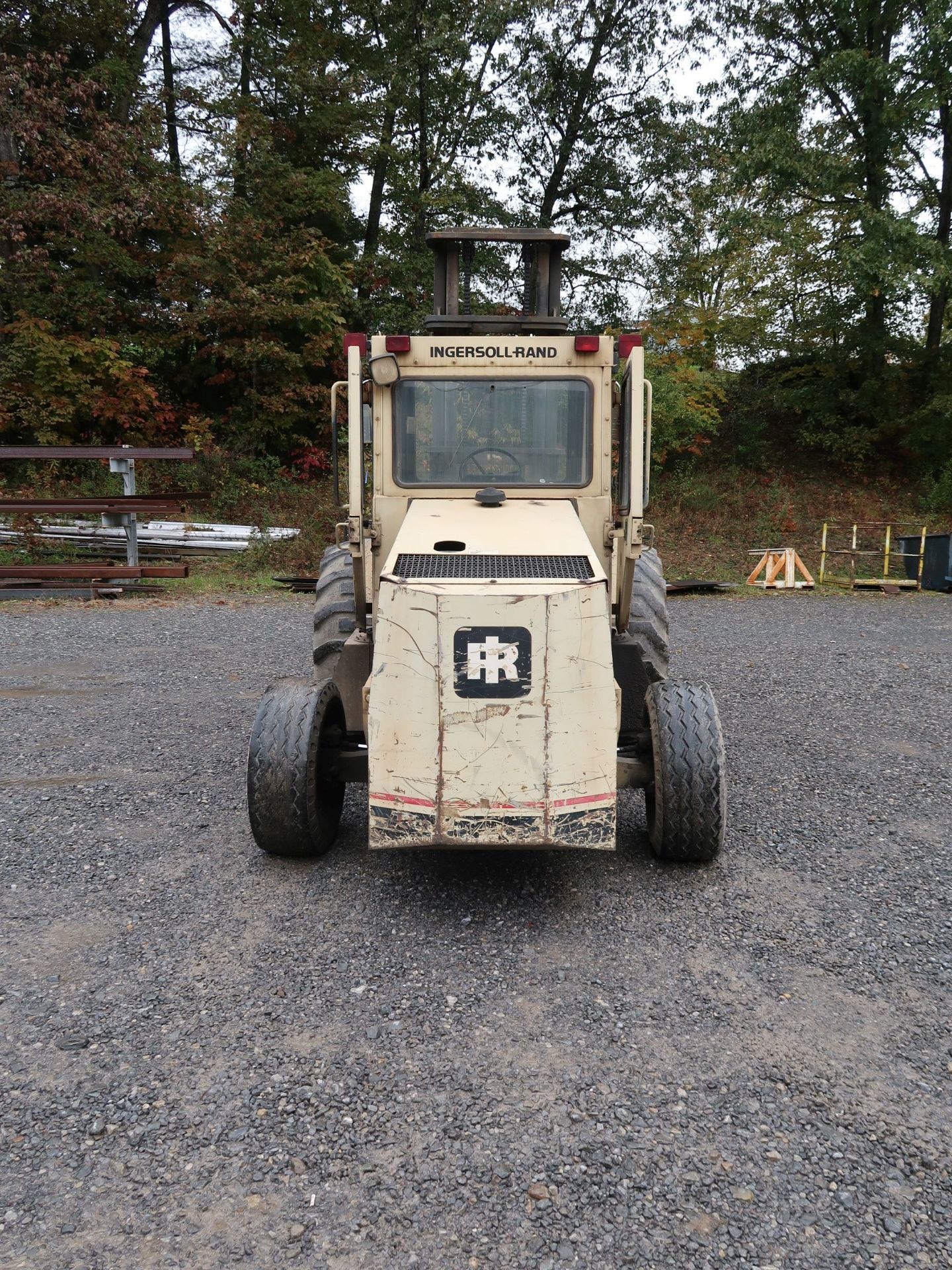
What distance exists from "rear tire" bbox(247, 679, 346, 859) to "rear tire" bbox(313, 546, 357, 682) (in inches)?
47.0

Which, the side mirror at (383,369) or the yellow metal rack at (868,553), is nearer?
the side mirror at (383,369)

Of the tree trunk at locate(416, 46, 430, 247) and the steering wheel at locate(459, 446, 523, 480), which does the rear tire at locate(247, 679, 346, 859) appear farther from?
the tree trunk at locate(416, 46, 430, 247)

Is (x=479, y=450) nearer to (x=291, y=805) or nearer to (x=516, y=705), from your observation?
(x=516, y=705)

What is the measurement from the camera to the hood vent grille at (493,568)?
3.99 meters

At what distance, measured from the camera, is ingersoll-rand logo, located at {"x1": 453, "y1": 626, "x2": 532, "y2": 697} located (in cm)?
380

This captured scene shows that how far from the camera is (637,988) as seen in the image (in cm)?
345

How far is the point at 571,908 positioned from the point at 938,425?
19.8 meters

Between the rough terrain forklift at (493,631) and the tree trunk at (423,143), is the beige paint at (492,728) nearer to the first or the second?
the rough terrain forklift at (493,631)

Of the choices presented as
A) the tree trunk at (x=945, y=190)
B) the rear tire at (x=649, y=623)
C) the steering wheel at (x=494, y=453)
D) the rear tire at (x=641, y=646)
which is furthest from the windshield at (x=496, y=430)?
the tree trunk at (x=945, y=190)

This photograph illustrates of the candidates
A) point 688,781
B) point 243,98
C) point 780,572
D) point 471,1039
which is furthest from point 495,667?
point 243,98

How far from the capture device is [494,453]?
5062mm

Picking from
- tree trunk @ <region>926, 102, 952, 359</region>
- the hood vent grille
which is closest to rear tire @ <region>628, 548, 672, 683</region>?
the hood vent grille

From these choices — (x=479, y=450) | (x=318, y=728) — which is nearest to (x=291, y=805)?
(x=318, y=728)

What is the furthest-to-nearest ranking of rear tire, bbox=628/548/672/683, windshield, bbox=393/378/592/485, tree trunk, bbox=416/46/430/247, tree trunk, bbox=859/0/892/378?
1. tree trunk, bbox=416/46/430/247
2. tree trunk, bbox=859/0/892/378
3. rear tire, bbox=628/548/672/683
4. windshield, bbox=393/378/592/485
